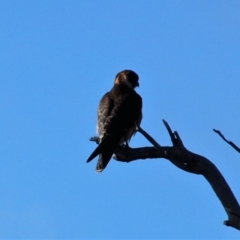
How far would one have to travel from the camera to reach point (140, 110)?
7.12 meters

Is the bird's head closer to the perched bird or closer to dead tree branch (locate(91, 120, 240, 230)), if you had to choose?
the perched bird

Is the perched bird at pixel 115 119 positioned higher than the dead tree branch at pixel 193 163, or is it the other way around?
the perched bird at pixel 115 119

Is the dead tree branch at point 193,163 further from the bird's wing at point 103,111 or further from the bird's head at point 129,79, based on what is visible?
the bird's head at point 129,79

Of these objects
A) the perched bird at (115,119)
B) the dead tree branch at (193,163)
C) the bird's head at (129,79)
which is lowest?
the dead tree branch at (193,163)

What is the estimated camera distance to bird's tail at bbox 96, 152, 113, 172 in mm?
6305

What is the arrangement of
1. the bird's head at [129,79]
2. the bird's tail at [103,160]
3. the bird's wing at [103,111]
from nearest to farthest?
the bird's tail at [103,160] < the bird's wing at [103,111] < the bird's head at [129,79]

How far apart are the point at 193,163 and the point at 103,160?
174 cm

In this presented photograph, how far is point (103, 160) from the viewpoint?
20.8 feet

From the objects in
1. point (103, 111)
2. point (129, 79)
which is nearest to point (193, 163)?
point (103, 111)

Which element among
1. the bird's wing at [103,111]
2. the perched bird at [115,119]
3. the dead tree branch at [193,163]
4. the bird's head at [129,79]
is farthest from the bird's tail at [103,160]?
the bird's head at [129,79]

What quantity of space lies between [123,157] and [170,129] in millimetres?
965

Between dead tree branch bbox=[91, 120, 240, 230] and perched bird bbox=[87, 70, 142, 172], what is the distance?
103 centimetres

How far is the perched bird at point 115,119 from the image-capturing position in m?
6.38

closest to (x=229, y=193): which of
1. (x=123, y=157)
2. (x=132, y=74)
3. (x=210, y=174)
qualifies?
(x=210, y=174)
